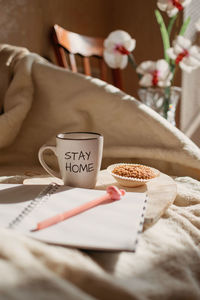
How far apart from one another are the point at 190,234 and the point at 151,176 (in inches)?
5.4

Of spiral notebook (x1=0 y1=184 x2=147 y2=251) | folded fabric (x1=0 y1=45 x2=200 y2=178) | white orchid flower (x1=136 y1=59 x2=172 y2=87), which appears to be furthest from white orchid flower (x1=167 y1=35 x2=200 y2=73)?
spiral notebook (x1=0 y1=184 x2=147 y2=251)

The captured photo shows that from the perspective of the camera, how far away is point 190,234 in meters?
0.42

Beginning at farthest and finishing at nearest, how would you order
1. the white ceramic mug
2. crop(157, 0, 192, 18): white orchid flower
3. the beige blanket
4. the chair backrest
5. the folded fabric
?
the chair backrest → crop(157, 0, 192, 18): white orchid flower → the folded fabric → the white ceramic mug → the beige blanket

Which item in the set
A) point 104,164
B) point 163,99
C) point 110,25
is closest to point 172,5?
point 163,99

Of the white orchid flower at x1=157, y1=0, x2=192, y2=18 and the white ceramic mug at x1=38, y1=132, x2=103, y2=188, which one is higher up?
the white orchid flower at x1=157, y1=0, x2=192, y2=18

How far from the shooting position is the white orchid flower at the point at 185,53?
979mm

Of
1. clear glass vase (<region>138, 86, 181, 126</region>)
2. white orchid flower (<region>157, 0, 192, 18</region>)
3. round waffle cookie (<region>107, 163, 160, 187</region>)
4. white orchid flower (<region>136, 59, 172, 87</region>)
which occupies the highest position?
white orchid flower (<region>157, 0, 192, 18</region>)

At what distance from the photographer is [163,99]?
1.08 m

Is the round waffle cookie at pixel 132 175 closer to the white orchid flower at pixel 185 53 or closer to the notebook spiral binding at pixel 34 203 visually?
the notebook spiral binding at pixel 34 203

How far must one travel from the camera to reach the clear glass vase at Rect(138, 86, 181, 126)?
106 centimetres

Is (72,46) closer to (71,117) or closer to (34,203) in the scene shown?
(71,117)

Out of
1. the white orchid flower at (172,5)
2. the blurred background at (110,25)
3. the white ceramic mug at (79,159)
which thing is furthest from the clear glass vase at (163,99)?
the white ceramic mug at (79,159)

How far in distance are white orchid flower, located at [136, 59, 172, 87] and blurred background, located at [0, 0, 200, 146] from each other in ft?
1.51

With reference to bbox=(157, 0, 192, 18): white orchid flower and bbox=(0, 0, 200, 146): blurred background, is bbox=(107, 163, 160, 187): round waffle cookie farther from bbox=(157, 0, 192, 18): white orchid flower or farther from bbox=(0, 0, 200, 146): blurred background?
bbox=(0, 0, 200, 146): blurred background
